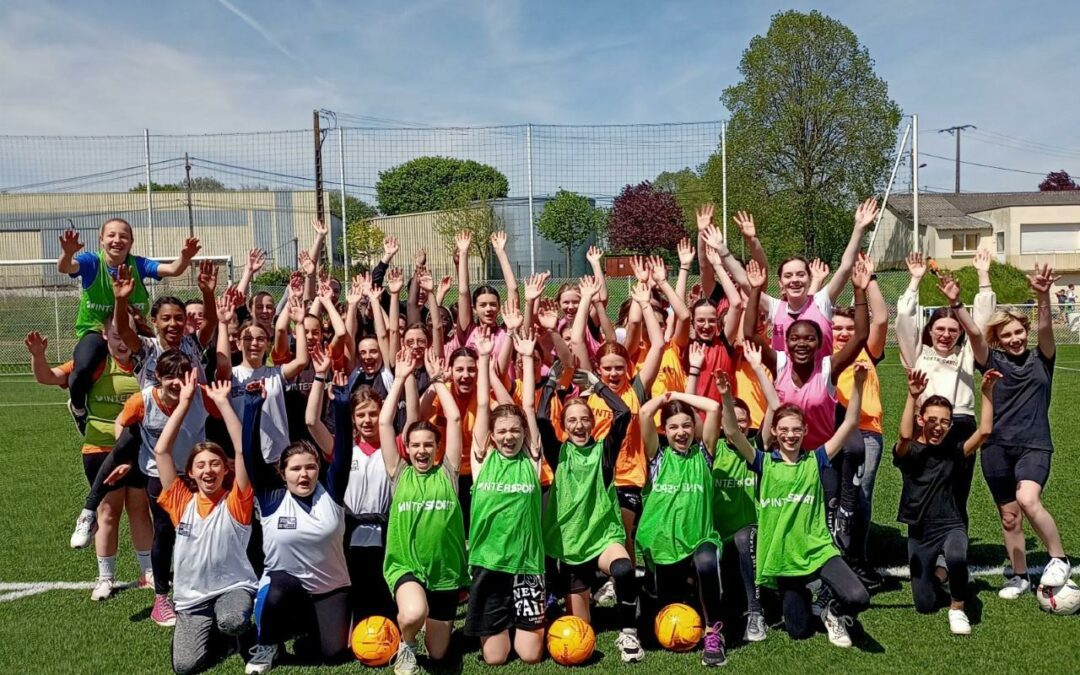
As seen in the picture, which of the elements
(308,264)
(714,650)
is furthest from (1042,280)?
(308,264)

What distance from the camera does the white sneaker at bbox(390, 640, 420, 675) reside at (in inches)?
165

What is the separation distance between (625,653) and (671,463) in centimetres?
104

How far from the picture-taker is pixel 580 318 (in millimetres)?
5508

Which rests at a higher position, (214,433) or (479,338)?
(479,338)

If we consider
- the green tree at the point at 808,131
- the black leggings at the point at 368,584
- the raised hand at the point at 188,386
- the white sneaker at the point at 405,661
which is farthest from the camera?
the green tree at the point at 808,131

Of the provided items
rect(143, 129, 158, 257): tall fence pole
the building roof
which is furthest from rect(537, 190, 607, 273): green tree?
the building roof

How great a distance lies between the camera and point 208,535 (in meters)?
4.55

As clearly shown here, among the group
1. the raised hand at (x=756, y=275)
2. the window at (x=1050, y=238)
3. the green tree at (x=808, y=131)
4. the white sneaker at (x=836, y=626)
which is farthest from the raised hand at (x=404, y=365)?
the window at (x=1050, y=238)

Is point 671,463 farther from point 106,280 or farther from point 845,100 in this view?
point 845,100

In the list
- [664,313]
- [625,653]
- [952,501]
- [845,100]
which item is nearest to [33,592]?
[625,653]

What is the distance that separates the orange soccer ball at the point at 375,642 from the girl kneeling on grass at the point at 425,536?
7 centimetres

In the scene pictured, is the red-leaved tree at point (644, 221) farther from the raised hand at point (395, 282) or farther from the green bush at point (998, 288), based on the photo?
the raised hand at point (395, 282)

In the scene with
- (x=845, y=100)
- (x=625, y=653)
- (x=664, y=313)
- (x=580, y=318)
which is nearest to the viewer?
(x=625, y=653)

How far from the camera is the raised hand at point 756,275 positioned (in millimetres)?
5320
